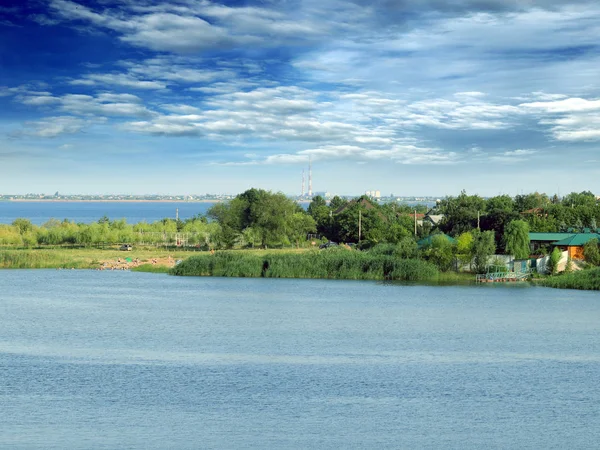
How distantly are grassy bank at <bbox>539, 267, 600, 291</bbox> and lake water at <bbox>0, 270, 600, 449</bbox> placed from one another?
227 inches

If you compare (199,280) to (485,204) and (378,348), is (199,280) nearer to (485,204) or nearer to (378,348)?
(378,348)

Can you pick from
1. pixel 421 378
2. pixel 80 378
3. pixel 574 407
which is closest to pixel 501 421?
pixel 574 407

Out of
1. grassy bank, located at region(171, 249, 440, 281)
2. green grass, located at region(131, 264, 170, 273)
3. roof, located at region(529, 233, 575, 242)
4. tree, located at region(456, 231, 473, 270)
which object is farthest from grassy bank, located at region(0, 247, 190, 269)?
roof, located at region(529, 233, 575, 242)

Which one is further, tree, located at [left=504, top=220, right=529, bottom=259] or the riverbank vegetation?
tree, located at [left=504, top=220, right=529, bottom=259]

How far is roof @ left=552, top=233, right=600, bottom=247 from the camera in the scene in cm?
5866

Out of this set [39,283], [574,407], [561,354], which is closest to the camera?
[574,407]

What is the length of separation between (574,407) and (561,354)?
830 cm

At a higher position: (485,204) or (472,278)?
(485,204)

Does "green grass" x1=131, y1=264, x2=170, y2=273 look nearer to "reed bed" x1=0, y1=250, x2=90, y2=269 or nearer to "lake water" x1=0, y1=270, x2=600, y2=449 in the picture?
"reed bed" x1=0, y1=250, x2=90, y2=269

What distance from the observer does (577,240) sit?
5916 centimetres

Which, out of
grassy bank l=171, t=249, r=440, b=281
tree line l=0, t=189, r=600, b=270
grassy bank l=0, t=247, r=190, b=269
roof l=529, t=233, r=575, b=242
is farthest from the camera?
tree line l=0, t=189, r=600, b=270

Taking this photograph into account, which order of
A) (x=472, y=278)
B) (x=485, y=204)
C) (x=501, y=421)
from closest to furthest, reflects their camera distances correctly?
1. (x=501, y=421)
2. (x=472, y=278)
3. (x=485, y=204)

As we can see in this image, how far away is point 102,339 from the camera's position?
3281 cm

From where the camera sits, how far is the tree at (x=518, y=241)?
59.9 m
